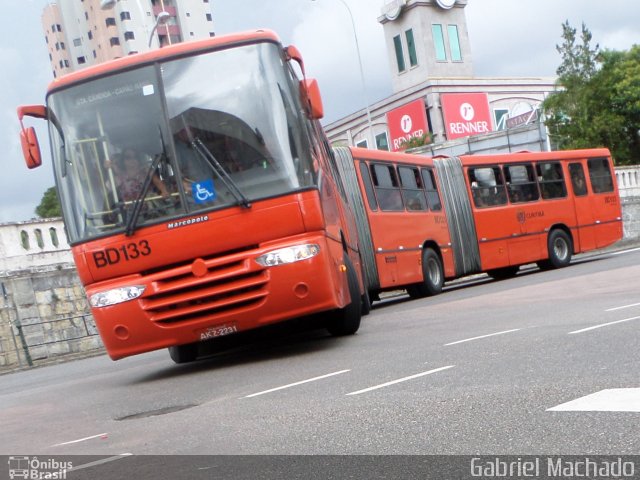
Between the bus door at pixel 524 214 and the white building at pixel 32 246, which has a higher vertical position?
the white building at pixel 32 246

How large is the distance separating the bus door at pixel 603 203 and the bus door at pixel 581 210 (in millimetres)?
172

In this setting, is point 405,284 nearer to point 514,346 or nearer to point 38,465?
Answer: point 514,346

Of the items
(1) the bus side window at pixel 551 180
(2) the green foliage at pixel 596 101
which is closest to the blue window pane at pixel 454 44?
(2) the green foliage at pixel 596 101

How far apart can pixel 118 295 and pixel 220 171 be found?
162 cm

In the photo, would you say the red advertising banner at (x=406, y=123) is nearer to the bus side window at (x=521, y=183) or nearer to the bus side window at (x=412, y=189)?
the bus side window at (x=521, y=183)

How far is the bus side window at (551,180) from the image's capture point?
2658 cm

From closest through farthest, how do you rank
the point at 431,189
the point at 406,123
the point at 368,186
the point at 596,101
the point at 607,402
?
the point at 607,402 < the point at 368,186 < the point at 431,189 < the point at 596,101 < the point at 406,123

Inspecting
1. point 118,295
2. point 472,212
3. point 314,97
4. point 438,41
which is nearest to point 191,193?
point 118,295

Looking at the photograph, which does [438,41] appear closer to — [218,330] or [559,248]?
[559,248]

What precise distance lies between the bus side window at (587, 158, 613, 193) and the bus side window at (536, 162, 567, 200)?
141 centimetres

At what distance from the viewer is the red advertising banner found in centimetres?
7694

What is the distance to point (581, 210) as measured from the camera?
27.5m

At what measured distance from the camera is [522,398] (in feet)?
20.2

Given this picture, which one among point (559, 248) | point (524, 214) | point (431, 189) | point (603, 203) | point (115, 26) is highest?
point (115, 26)
